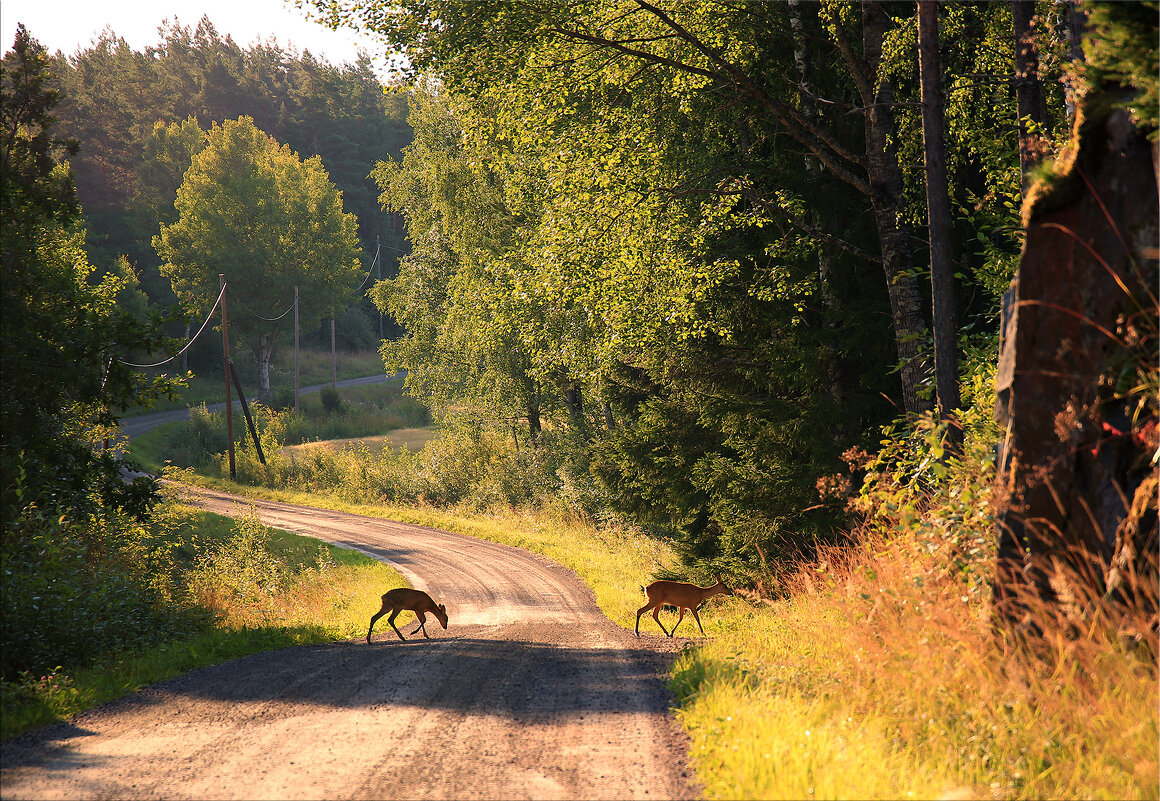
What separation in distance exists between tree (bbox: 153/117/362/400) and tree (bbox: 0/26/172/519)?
44.9m

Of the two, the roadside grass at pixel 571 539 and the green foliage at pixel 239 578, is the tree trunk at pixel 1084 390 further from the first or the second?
the green foliage at pixel 239 578

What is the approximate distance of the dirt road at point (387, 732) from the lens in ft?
15.0

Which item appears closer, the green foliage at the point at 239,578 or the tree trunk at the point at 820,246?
the tree trunk at the point at 820,246

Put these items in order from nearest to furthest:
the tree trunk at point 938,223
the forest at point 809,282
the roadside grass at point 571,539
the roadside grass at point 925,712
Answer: the roadside grass at point 925,712
the forest at point 809,282
the tree trunk at point 938,223
the roadside grass at point 571,539

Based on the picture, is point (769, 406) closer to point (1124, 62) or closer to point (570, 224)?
point (570, 224)

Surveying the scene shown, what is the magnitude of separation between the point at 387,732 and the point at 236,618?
669cm

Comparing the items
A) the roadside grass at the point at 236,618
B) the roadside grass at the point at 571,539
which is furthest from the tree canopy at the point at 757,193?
the roadside grass at the point at 236,618

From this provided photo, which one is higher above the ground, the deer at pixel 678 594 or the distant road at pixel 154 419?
the distant road at pixel 154 419

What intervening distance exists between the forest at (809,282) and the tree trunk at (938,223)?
0.12 ft

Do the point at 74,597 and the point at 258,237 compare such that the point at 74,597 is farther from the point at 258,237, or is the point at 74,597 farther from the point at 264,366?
the point at 258,237

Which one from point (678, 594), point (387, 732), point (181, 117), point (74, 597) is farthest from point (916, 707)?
point (181, 117)

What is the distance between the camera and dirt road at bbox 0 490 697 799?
459 centimetres

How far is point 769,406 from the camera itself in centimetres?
1216

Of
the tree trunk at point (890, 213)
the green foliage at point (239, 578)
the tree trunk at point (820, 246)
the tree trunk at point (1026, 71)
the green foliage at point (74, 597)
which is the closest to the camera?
the green foliage at point (74, 597)
